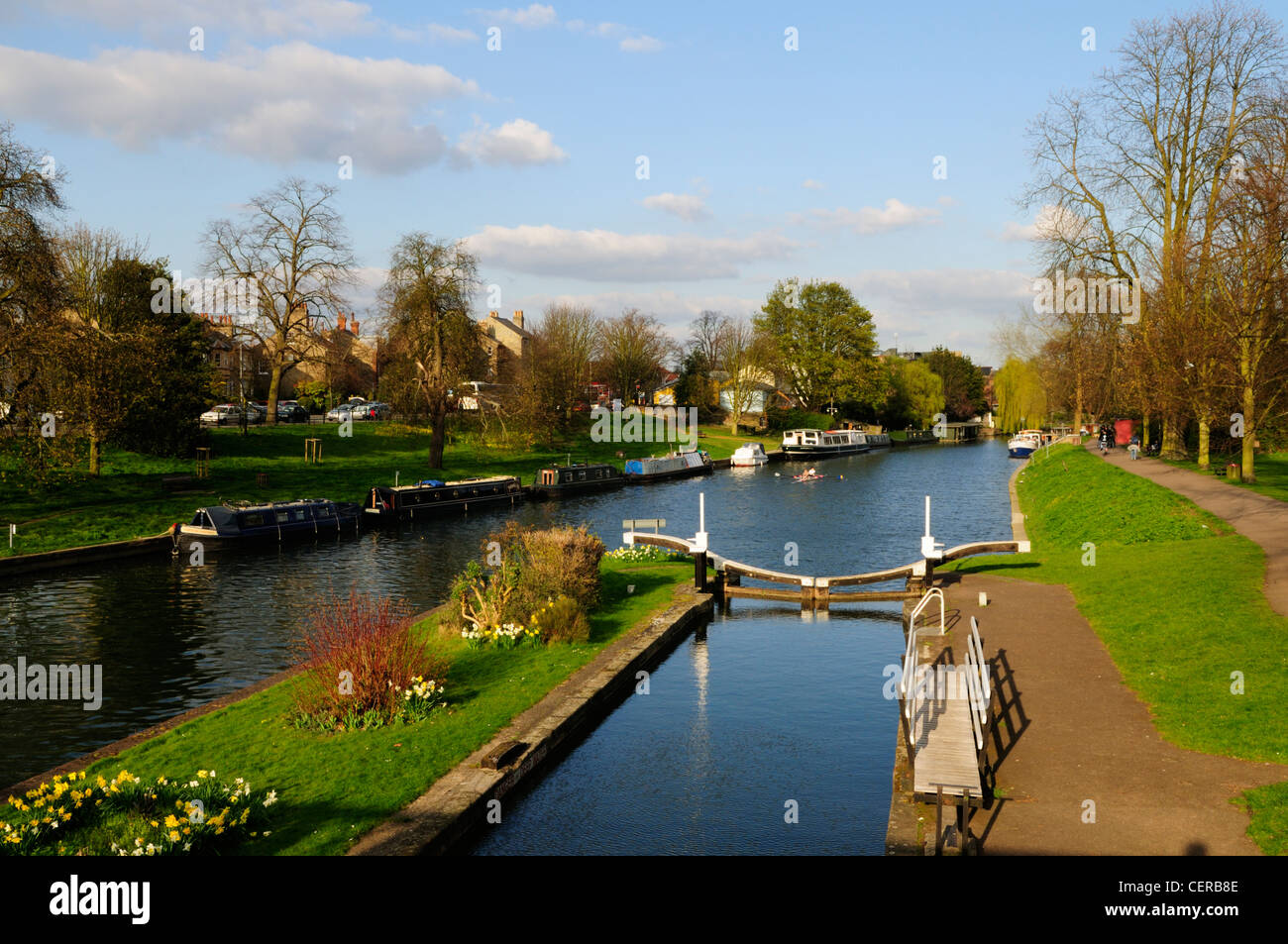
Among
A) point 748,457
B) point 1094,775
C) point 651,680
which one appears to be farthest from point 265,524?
point 748,457

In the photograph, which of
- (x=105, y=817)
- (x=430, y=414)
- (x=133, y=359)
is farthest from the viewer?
(x=430, y=414)

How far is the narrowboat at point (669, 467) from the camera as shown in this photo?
235 feet

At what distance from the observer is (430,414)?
190 ft

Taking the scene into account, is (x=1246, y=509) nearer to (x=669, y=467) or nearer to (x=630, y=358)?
(x=669, y=467)

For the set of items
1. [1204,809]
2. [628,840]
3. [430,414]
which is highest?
[430,414]

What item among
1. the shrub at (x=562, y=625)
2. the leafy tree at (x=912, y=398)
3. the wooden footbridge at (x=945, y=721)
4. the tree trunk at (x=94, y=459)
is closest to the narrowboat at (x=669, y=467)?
the tree trunk at (x=94, y=459)

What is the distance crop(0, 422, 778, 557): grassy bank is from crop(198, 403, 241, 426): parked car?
8072mm

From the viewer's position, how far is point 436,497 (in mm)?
51469

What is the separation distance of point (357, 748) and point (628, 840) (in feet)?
14.3

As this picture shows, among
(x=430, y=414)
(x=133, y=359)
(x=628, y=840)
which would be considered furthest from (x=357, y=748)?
(x=430, y=414)

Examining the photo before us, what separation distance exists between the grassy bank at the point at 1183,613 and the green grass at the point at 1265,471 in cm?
370

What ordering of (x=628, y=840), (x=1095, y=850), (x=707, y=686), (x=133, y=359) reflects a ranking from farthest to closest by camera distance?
(x=133, y=359) < (x=707, y=686) < (x=628, y=840) < (x=1095, y=850)

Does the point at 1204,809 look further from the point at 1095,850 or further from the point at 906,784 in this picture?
the point at 906,784
